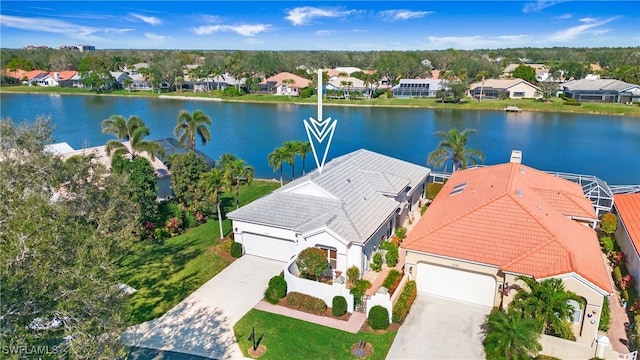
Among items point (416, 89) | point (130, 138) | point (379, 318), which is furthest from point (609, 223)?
point (416, 89)

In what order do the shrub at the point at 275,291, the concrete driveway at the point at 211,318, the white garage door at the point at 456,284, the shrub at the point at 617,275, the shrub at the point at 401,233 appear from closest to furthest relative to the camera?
the concrete driveway at the point at 211,318 → the white garage door at the point at 456,284 → the shrub at the point at 275,291 → the shrub at the point at 617,275 → the shrub at the point at 401,233

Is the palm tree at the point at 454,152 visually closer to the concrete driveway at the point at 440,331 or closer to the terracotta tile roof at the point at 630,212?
the terracotta tile roof at the point at 630,212

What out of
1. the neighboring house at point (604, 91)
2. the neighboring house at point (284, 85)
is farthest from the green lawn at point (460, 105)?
the neighboring house at point (284, 85)

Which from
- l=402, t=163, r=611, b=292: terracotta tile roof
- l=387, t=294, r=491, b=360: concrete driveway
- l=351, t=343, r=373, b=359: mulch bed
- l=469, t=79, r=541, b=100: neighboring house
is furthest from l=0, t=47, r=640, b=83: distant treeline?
l=351, t=343, r=373, b=359: mulch bed

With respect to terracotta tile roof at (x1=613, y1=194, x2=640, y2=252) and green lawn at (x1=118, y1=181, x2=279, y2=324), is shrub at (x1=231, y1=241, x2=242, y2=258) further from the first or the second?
terracotta tile roof at (x1=613, y1=194, x2=640, y2=252)

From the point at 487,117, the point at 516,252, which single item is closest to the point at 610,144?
the point at 487,117

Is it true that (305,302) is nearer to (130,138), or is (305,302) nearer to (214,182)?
(214,182)
